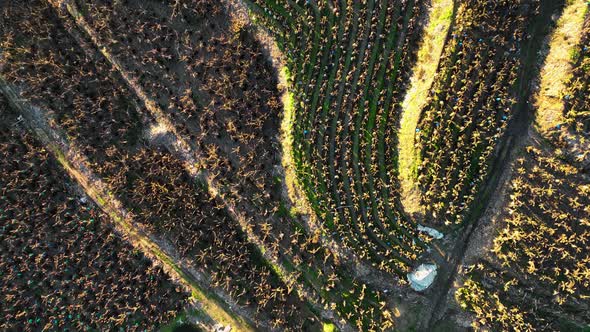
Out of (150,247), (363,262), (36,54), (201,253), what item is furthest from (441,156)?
(36,54)

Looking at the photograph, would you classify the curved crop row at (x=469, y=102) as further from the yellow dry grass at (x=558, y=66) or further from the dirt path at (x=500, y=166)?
the yellow dry grass at (x=558, y=66)

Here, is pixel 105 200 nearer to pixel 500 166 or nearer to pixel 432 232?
pixel 432 232

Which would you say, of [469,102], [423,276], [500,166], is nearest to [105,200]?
[423,276]

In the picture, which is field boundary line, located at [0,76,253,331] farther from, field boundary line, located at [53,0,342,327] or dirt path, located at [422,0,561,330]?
dirt path, located at [422,0,561,330]

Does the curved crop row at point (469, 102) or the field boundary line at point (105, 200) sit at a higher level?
the curved crop row at point (469, 102)

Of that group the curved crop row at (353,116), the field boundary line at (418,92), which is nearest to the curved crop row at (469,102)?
the field boundary line at (418,92)

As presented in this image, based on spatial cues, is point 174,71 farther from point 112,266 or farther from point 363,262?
point 363,262
